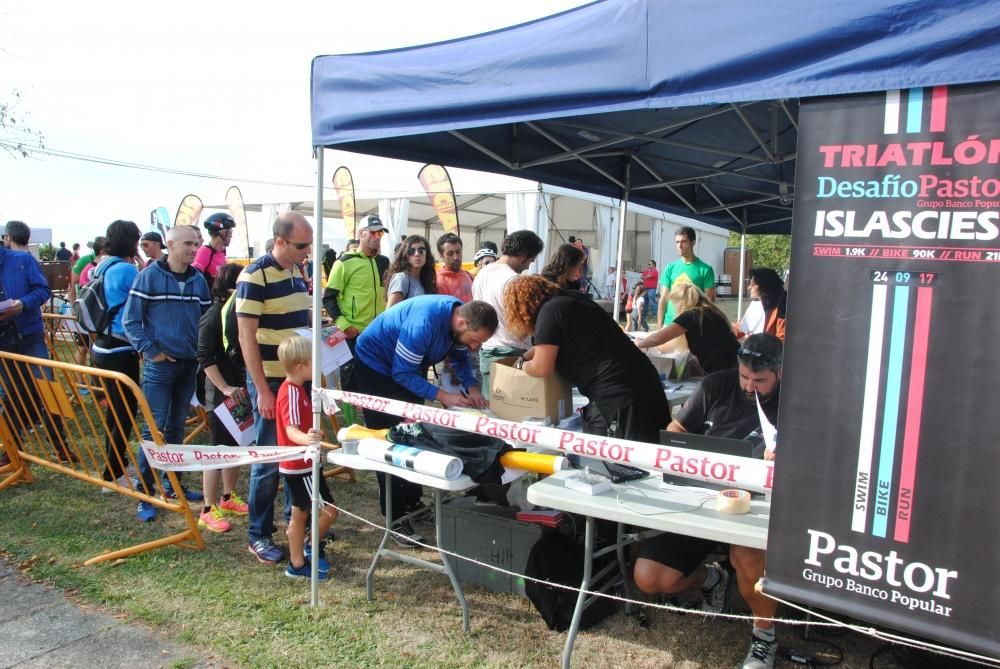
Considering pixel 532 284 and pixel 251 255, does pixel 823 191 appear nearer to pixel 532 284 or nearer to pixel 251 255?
pixel 532 284

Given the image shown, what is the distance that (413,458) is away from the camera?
279cm

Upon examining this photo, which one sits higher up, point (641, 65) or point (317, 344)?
point (641, 65)

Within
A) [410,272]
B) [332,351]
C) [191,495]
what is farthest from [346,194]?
[332,351]

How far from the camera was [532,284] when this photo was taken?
356 cm

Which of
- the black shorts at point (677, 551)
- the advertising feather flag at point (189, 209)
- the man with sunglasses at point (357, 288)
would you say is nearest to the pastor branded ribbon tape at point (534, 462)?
the black shorts at point (677, 551)

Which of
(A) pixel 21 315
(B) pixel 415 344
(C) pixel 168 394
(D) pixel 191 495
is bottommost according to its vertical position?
(D) pixel 191 495

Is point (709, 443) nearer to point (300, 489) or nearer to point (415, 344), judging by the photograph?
point (415, 344)

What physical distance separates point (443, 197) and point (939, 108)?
10.4 meters

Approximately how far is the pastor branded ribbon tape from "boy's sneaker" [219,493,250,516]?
218 centimetres

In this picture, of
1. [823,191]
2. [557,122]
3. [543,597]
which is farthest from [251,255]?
[823,191]

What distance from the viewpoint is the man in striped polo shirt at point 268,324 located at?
11.2 feet

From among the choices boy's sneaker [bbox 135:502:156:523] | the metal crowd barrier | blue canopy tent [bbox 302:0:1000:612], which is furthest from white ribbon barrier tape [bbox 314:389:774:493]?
boy's sneaker [bbox 135:502:156:523]

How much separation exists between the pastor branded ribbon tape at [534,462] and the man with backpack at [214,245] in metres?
3.71

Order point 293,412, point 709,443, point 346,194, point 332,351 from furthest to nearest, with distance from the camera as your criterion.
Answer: point 346,194, point 332,351, point 293,412, point 709,443
